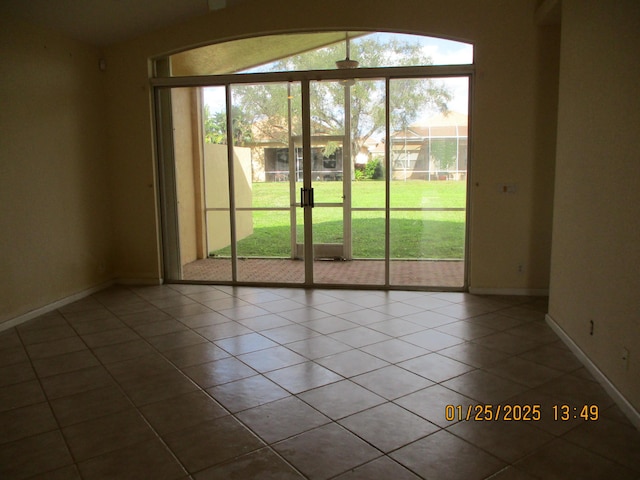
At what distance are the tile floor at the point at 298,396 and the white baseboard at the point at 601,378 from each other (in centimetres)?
5

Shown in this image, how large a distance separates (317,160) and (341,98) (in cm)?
79

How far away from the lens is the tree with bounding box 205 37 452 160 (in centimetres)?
558

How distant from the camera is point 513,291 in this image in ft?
18.1

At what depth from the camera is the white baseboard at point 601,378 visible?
2.67 m

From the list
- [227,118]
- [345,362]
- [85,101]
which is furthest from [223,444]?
[85,101]

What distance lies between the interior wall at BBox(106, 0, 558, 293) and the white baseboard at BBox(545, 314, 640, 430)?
130cm

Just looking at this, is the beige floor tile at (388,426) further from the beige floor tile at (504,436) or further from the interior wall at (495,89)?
the interior wall at (495,89)

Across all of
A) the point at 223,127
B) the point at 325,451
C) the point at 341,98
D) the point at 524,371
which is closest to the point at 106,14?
the point at 223,127

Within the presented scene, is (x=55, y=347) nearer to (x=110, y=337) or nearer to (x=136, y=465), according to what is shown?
(x=110, y=337)

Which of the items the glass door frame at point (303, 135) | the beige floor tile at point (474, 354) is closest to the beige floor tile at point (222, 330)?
the glass door frame at point (303, 135)

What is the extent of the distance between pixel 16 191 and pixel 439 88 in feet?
14.8

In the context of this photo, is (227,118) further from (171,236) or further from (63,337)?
(63,337)

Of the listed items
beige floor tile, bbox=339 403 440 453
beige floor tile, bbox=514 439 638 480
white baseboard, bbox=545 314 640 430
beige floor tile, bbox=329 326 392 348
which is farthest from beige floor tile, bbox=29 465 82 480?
white baseboard, bbox=545 314 640 430
